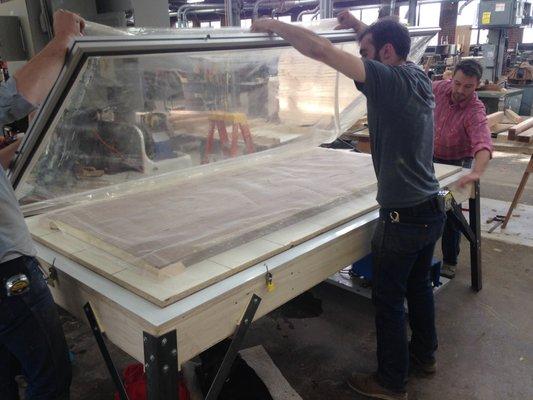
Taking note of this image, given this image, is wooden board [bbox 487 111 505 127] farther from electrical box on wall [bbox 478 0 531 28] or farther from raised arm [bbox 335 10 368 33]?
electrical box on wall [bbox 478 0 531 28]

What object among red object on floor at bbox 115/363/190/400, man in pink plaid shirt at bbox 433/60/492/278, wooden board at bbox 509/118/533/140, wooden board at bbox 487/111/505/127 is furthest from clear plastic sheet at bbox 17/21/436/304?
wooden board at bbox 487/111/505/127

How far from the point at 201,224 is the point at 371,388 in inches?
39.7

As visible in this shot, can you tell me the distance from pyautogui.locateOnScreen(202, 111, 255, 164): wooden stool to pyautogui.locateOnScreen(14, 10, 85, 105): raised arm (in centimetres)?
82

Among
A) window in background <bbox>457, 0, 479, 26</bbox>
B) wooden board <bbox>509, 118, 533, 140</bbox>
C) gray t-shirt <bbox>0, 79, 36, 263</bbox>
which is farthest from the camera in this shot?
window in background <bbox>457, 0, 479, 26</bbox>

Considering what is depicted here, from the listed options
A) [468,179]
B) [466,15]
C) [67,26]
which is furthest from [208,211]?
[466,15]

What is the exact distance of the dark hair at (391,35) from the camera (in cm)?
150

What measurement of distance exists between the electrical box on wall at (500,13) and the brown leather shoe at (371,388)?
17.5 feet

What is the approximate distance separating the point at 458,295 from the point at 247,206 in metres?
1.62

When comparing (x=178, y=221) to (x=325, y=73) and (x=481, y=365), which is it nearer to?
(x=325, y=73)

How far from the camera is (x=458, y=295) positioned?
2607mm

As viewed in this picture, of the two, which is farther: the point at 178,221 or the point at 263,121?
the point at 263,121

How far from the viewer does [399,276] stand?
1.68m

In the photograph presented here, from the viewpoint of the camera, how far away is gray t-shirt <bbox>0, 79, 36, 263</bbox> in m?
1.10

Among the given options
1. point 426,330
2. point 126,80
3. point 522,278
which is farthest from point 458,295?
point 126,80
